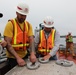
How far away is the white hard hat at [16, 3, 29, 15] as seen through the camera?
4613 mm

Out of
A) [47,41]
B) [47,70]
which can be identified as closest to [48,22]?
[47,41]

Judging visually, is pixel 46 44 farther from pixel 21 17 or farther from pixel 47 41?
pixel 21 17

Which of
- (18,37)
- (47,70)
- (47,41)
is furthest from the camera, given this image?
(47,41)

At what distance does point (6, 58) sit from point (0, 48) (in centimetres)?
98

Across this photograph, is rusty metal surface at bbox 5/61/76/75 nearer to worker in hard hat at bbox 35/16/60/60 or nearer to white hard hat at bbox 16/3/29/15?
worker in hard hat at bbox 35/16/60/60

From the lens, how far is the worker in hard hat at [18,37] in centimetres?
445

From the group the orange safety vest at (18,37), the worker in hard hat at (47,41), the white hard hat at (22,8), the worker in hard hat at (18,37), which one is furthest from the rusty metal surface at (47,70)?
the white hard hat at (22,8)

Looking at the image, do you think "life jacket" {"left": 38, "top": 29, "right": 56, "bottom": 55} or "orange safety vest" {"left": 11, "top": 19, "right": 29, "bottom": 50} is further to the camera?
"life jacket" {"left": 38, "top": 29, "right": 56, "bottom": 55}

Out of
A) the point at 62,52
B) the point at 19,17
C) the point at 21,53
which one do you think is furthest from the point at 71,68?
the point at 62,52

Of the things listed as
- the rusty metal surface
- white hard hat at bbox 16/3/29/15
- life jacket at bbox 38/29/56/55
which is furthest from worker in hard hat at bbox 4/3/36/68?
life jacket at bbox 38/29/56/55

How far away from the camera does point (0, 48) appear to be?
12.7ft

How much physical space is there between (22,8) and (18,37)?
0.62 m

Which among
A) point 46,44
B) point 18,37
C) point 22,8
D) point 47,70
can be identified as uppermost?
point 22,8

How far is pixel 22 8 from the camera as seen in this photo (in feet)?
15.3
